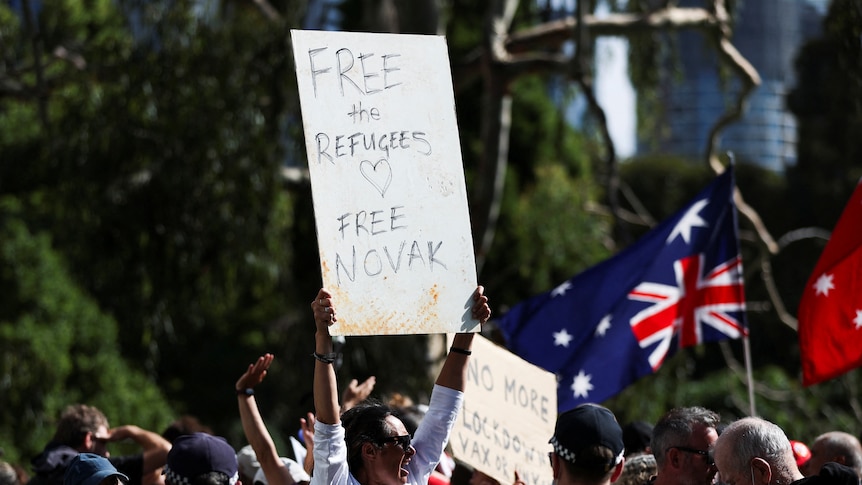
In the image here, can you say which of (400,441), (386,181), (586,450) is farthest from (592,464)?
(386,181)

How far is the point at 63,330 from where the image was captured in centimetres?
1639

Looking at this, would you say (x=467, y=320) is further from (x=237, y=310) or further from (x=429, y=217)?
(x=237, y=310)

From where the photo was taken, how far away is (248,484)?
506cm

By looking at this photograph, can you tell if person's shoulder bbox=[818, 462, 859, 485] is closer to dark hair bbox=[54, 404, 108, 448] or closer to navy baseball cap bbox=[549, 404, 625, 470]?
navy baseball cap bbox=[549, 404, 625, 470]

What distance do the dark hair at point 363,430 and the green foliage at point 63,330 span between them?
38.7ft

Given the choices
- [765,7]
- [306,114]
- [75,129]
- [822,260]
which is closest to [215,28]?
[75,129]

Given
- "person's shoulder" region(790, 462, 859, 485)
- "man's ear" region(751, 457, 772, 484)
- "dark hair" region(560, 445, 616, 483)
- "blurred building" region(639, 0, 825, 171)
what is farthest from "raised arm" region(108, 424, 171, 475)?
"blurred building" region(639, 0, 825, 171)

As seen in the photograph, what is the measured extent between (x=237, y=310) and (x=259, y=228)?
11083 mm

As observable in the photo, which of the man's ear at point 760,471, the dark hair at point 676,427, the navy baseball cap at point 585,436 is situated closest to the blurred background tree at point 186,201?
the dark hair at point 676,427

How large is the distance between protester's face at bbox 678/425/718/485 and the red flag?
2.06 meters

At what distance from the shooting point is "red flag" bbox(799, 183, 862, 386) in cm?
591

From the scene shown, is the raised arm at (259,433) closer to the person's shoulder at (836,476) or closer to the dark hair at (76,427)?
the dark hair at (76,427)

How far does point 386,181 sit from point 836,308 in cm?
294

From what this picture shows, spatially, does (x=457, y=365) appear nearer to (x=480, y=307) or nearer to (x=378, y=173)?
(x=480, y=307)
